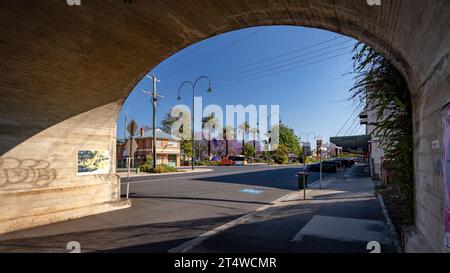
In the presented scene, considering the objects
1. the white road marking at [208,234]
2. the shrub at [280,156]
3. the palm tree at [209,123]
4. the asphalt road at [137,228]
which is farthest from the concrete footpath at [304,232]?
the palm tree at [209,123]

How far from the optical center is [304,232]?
258 inches

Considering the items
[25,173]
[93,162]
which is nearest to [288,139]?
[93,162]

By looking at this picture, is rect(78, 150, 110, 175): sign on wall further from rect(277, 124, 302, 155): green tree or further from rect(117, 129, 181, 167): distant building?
rect(277, 124, 302, 155): green tree

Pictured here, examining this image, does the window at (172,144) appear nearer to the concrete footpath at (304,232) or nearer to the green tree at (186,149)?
the green tree at (186,149)

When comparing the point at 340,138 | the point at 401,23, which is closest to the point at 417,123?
the point at 401,23

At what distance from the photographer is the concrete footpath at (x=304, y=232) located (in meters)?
5.44

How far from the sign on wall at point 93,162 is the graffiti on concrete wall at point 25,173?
90 centimetres

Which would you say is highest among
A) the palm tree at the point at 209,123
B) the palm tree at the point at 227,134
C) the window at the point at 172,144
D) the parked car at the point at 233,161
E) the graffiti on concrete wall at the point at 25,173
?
the palm tree at the point at 209,123

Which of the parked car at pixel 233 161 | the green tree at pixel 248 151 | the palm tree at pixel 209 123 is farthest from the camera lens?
the green tree at pixel 248 151

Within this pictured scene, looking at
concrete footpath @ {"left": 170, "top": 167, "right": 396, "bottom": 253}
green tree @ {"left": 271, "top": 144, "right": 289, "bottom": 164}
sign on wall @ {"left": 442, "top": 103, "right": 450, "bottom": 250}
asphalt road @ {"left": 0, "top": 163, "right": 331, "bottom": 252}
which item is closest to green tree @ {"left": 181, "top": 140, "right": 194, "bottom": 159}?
green tree @ {"left": 271, "top": 144, "right": 289, "bottom": 164}

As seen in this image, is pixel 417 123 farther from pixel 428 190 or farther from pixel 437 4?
pixel 437 4

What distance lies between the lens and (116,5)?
16.1 ft
